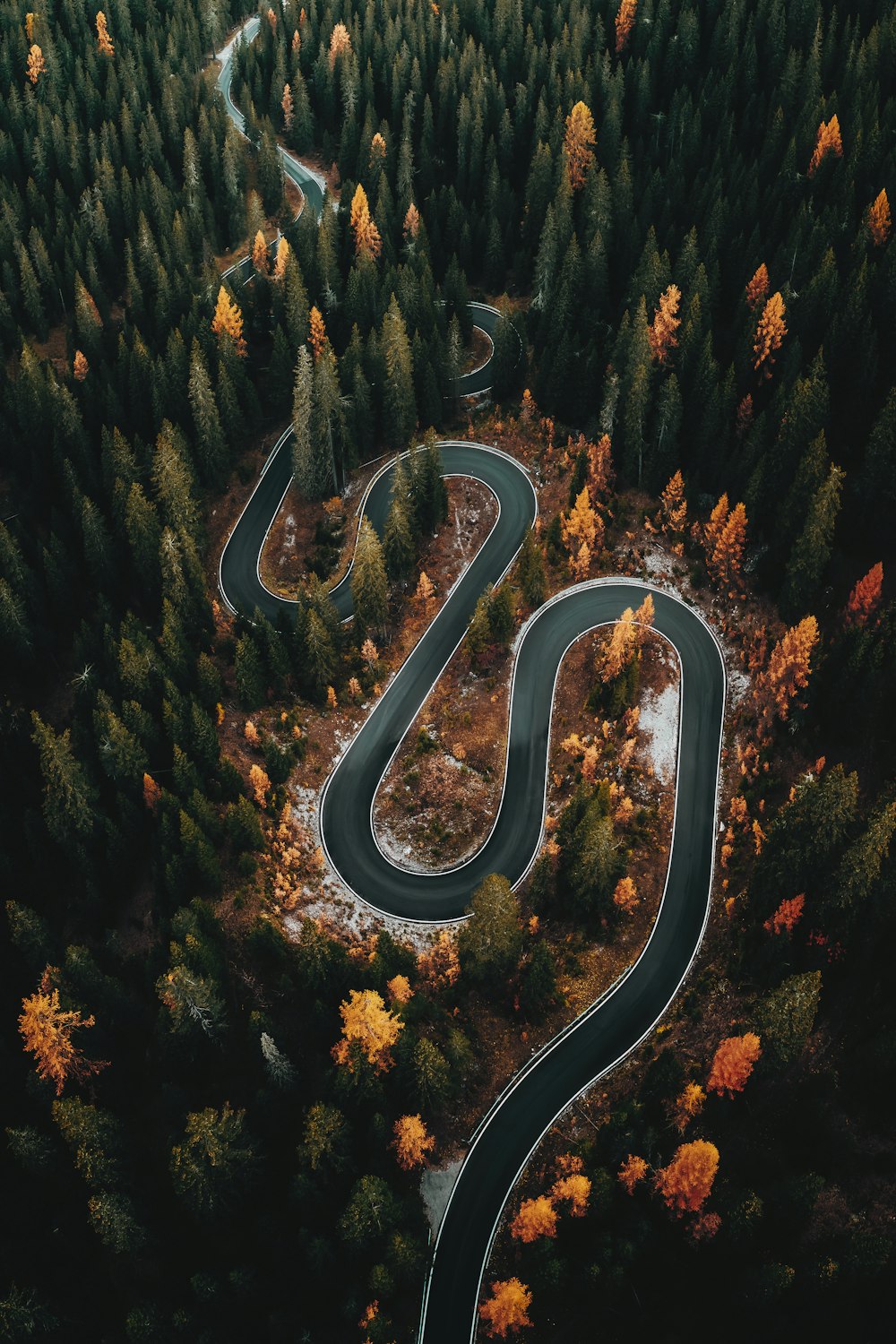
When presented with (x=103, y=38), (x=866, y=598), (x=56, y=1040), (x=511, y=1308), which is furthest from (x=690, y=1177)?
(x=103, y=38)

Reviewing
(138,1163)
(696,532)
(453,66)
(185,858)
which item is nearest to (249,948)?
(185,858)

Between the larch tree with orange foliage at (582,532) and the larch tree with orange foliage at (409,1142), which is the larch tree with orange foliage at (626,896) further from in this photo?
the larch tree with orange foliage at (582,532)

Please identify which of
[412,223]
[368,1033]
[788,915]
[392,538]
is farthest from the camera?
[412,223]

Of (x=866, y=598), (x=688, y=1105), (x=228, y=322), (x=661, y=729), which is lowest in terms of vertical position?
(x=688, y=1105)

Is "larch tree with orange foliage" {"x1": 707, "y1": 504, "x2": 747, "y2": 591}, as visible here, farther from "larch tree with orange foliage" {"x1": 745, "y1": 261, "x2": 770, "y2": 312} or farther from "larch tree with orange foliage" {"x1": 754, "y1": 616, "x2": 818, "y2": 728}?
"larch tree with orange foliage" {"x1": 745, "y1": 261, "x2": 770, "y2": 312}

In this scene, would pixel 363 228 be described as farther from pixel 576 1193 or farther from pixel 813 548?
pixel 576 1193

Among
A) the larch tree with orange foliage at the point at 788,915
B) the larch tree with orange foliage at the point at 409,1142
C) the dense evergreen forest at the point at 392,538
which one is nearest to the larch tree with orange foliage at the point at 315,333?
the dense evergreen forest at the point at 392,538
